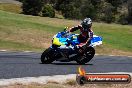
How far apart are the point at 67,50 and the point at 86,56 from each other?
37.1 inches

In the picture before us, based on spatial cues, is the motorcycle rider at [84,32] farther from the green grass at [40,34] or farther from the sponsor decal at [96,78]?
the green grass at [40,34]

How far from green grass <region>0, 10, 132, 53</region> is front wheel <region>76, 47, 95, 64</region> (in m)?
12.0

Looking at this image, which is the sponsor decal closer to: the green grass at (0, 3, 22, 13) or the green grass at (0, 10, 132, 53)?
the green grass at (0, 10, 132, 53)

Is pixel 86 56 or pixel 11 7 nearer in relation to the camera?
pixel 86 56

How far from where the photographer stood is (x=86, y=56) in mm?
17609

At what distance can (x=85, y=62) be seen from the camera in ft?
57.8

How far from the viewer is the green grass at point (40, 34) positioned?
32688 millimetres

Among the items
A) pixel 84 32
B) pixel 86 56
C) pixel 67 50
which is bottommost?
pixel 86 56

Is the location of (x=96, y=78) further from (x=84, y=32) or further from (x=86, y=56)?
(x=86, y=56)

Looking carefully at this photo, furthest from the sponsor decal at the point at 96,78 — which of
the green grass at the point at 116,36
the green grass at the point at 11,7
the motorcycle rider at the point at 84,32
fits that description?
the green grass at the point at 11,7

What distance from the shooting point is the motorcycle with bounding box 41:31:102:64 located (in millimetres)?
16625

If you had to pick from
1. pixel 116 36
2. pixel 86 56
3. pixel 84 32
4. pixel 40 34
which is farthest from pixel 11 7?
pixel 84 32

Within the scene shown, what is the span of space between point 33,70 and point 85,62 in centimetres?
457

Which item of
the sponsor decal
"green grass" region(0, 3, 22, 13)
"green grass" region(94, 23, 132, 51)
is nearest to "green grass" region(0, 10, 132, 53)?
"green grass" region(94, 23, 132, 51)
